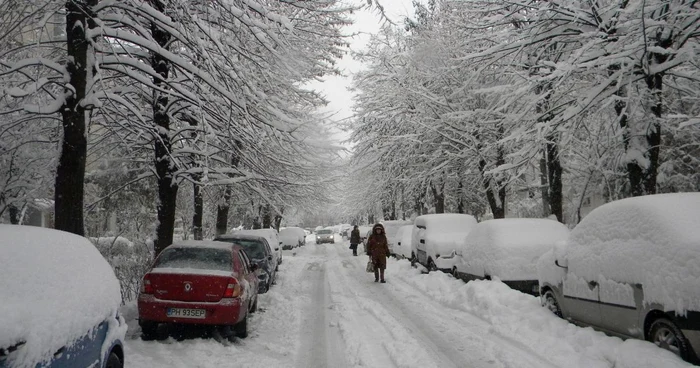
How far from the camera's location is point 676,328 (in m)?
5.09

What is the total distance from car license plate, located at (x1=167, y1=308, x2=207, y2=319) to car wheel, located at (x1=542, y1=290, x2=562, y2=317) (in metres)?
5.61

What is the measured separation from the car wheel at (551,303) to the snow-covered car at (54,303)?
657 cm

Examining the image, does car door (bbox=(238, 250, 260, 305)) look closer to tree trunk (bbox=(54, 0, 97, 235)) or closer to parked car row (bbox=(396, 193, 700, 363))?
tree trunk (bbox=(54, 0, 97, 235))

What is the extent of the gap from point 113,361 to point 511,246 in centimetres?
835

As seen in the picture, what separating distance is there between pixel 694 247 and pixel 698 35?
6989 millimetres

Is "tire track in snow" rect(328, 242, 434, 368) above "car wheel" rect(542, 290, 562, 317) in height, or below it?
below

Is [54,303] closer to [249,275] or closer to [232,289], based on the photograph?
[232,289]

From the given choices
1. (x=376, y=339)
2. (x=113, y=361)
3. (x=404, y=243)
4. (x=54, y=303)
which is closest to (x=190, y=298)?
(x=113, y=361)

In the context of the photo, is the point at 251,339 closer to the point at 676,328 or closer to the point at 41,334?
the point at 41,334

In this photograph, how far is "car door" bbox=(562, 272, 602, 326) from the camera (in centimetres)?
662

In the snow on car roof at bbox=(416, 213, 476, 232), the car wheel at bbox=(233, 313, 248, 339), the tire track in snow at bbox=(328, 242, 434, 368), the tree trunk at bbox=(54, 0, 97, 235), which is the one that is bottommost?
the tire track in snow at bbox=(328, 242, 434, 368)

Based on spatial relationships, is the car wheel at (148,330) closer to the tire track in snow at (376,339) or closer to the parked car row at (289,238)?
the tire track in snow at (376,339)

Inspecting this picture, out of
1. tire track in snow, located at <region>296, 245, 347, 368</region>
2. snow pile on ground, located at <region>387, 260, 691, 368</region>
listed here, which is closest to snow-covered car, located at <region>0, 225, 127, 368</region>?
tire track in snow, located at <region>296, 245, 347, 368</region>

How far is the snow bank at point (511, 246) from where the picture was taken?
34.2ft
